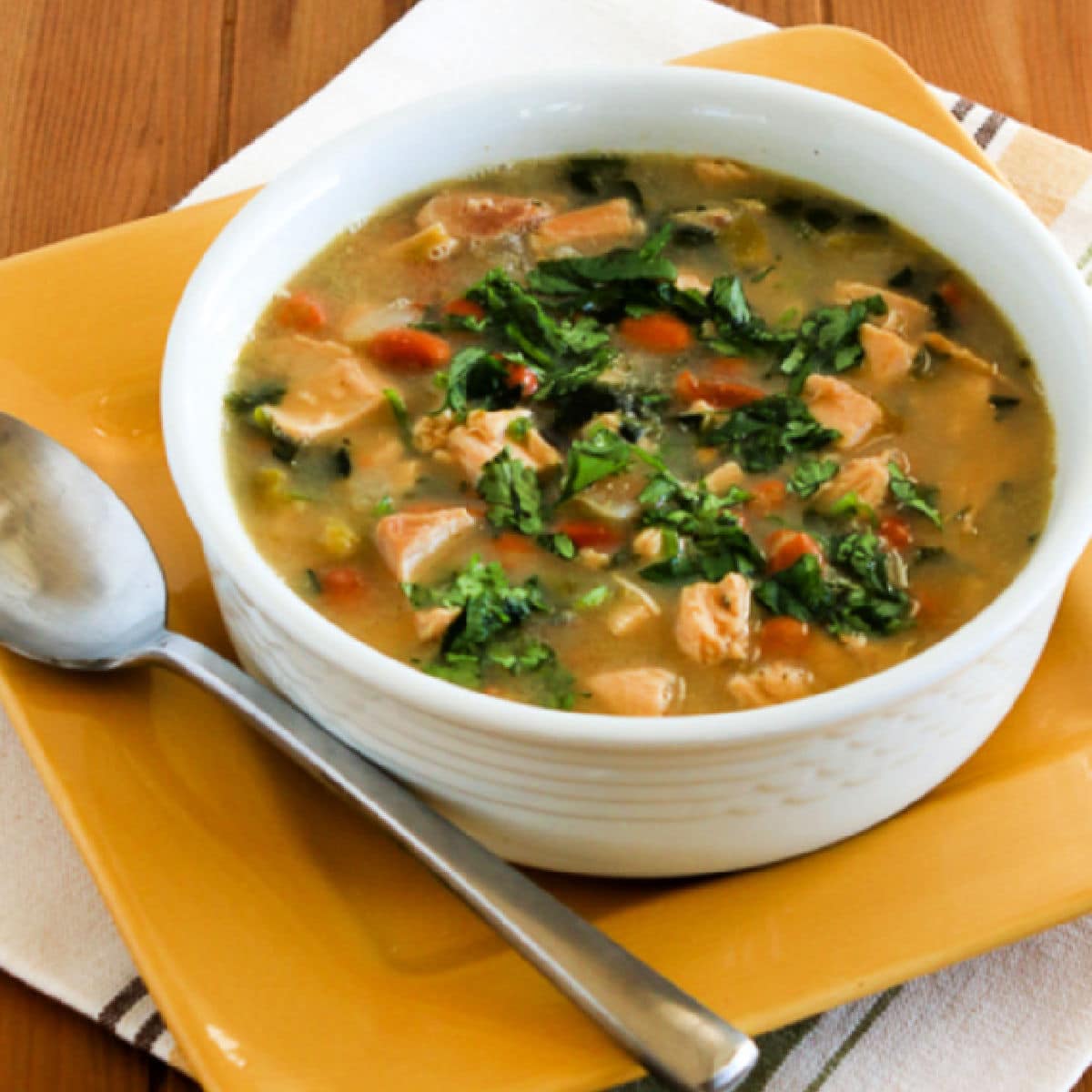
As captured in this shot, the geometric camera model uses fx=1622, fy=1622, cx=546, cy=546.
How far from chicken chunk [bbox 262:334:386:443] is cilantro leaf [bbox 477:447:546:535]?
0.94 feet

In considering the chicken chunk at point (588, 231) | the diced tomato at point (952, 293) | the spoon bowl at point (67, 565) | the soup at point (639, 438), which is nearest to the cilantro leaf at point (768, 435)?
the soup at point (639, 438)

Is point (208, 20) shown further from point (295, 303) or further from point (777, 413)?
point (777, 413)

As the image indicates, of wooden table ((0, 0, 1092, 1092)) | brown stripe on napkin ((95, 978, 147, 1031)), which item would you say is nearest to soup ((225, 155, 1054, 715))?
brown stripe on napkin ((95, 978, 147, 1031))

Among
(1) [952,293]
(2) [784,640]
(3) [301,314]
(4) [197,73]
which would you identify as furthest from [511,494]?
(4) [197,73]

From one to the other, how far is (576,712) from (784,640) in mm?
346

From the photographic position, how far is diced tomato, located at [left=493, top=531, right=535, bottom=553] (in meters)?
2.63

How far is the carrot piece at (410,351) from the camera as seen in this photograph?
9.67ft

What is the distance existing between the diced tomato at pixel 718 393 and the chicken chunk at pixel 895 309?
31 cm

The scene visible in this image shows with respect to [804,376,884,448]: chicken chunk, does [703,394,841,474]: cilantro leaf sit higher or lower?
lower

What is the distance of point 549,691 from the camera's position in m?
2.44

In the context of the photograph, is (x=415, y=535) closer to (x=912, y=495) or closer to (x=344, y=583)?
(x=344, y=583)

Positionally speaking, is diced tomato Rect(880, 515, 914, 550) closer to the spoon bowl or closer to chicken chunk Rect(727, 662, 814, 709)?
chicken chunk Rect(727, 662, 814, 709)

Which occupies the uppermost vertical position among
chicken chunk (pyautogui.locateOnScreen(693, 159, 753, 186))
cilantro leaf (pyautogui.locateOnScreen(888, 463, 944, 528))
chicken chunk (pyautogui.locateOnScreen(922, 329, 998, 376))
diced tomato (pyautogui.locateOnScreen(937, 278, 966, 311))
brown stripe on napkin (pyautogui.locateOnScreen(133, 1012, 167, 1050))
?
chicken chunk (pyautogui.locateOnScreen(693, 159, 753, 186))

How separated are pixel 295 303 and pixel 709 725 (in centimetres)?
135
